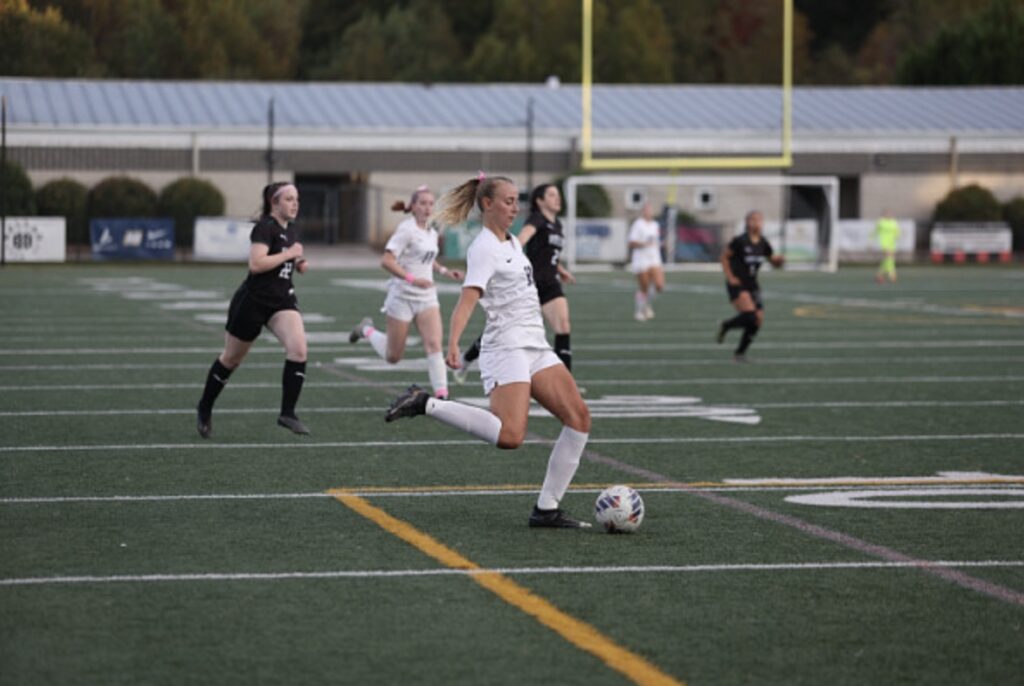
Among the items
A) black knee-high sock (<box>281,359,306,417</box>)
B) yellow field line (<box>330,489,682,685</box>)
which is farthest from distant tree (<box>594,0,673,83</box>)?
yellow field line (<box>330,489,682,685</box>)

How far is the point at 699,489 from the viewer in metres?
10.4

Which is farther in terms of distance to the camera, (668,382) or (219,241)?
(219,241)

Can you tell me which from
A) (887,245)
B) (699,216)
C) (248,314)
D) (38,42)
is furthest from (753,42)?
(248,314)

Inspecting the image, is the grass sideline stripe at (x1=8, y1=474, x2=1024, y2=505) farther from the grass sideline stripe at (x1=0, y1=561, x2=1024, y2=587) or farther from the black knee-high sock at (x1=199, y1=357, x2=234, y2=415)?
the black knee-high sock at (x1=199, y1=357, x2=234, y2=415)

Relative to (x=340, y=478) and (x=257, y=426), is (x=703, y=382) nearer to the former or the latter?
(x=257, y=426)

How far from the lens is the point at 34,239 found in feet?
150

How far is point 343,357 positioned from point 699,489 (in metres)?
10.1

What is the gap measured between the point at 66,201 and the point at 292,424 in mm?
39832

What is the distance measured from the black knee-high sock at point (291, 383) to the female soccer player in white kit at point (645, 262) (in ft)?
47.0

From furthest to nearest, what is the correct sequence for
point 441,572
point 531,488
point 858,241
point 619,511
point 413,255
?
point 858,241 → point 413,255 → point 531,488 → point 619,511 → point 441,572

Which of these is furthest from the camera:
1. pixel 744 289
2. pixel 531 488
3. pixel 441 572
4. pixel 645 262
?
pixel 645 262

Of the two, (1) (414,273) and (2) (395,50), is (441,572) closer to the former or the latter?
(1) (414,273)

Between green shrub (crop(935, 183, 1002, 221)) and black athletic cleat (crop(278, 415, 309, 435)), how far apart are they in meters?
48.3

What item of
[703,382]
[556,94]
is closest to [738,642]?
[703,382]
